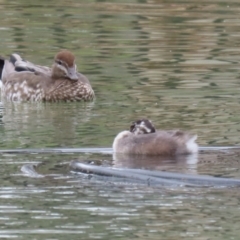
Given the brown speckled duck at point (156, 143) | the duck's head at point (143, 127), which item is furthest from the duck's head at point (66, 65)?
the brown speckled duck at point (156, 143)

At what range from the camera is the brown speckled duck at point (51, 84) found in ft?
45.7

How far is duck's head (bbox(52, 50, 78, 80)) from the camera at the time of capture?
46.4ft

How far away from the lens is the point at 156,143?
10344mm

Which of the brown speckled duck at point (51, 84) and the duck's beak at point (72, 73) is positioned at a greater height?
the duck's beak at point (72, 73)

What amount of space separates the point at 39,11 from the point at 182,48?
4.68 meters

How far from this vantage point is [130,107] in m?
12.8

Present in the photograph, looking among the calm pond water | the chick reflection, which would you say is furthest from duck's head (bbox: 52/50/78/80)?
the chick reflection

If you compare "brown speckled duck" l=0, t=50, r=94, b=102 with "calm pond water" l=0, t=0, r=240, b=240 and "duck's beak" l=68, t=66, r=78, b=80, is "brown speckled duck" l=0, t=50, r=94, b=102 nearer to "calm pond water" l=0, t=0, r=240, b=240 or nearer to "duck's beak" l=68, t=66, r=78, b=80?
"duck's beak" l=68, t=66, r=78, b=80

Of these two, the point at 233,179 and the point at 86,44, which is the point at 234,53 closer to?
the point at 86,44

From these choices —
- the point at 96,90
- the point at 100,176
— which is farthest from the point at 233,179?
the point at 96,90

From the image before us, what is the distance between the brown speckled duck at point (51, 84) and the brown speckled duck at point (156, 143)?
10.6 feet

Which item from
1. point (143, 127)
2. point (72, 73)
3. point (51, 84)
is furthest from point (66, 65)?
point (143, 127)

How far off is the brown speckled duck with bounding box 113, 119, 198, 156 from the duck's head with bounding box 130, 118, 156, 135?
2.3 inches

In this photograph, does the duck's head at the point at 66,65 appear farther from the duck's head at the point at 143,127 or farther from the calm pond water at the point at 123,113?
the duck's head at the point at 143,127
